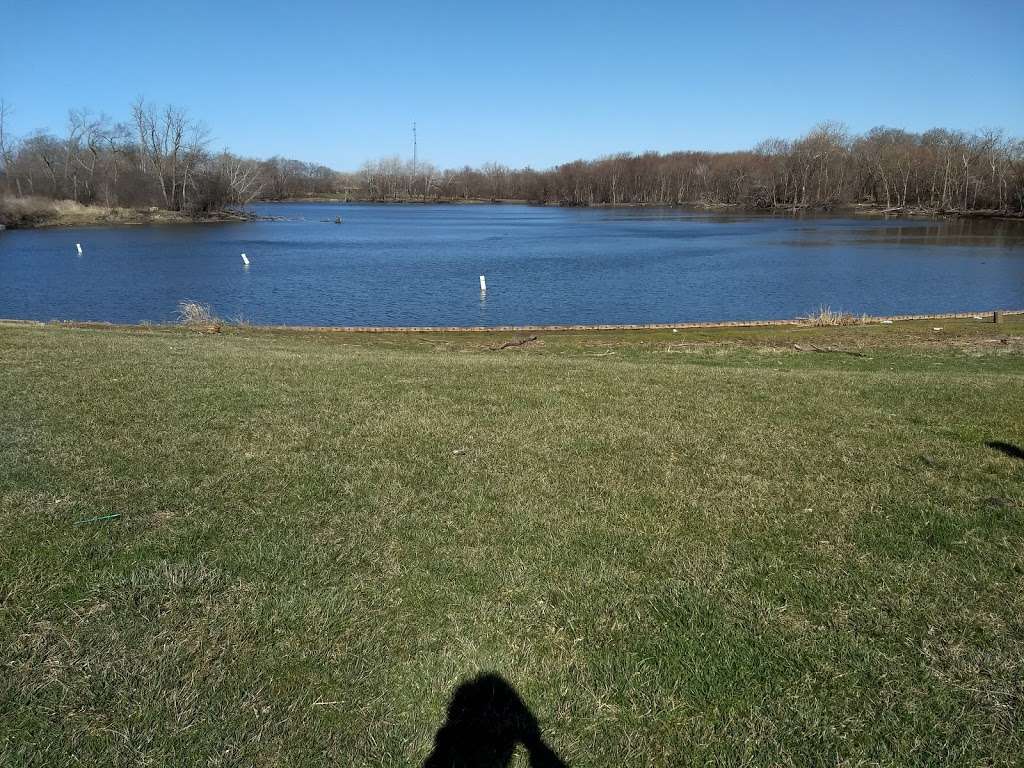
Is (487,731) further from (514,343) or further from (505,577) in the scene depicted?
(514,343)

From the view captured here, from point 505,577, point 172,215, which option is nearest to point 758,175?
point 172,215

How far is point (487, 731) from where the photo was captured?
3.20m

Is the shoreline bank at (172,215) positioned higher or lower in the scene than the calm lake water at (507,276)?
higher

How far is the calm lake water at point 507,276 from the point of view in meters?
31.6

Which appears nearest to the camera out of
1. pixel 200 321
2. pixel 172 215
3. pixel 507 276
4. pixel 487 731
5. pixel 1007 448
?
pixel 487 731

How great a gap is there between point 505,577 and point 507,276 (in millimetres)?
40834

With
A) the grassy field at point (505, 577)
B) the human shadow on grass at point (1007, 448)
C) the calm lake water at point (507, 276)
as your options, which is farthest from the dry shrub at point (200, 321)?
the human shadow on grass at point (1007, 448)

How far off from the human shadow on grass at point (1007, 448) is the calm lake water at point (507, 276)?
874 inches

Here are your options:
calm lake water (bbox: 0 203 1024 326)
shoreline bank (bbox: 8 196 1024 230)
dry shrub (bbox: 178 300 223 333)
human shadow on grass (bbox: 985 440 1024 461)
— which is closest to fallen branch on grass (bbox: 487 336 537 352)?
calm lake water (bbox: 0 203 1024 326)

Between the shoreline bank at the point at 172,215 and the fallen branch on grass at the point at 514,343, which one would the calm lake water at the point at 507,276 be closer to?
the fallen branch on grass at the point at 514,343

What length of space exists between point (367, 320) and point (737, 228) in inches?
2838

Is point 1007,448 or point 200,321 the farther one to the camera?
point 200,321

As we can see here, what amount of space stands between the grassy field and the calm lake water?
72.3 ft

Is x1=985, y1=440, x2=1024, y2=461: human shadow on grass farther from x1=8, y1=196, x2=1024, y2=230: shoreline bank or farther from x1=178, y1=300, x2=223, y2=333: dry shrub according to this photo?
x1=8, y1=196, x2=1024, y2=230: shoreline bank
